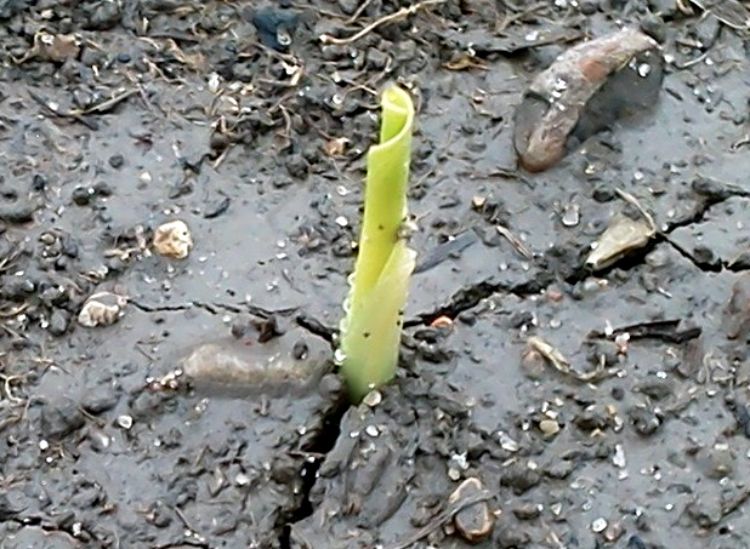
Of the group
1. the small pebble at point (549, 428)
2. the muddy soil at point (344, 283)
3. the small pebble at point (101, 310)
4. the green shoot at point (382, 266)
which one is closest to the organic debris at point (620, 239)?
the muddy soil at point (344, 283)

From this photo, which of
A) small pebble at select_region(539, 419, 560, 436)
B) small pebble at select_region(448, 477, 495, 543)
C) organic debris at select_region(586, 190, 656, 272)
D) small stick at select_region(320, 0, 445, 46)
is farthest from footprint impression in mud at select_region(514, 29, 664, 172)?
small pebble at select_region(448, 477, 495, 543)

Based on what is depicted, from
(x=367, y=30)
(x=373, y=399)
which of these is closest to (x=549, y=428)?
(x=373, y=399)

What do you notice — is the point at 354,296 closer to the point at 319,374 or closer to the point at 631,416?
the point at 319,374

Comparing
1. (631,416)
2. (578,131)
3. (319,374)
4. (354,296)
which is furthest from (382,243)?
(578,131)

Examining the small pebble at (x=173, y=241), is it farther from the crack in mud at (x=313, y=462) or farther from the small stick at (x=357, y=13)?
the small stick at (x=357, y=13)

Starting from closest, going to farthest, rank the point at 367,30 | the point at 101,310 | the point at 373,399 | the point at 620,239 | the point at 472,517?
the point at 472,517 < the point at 373,399 < the point at 101,310 < the point at 620,239 < the point at 367,30

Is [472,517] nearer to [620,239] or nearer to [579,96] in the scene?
[620,239]

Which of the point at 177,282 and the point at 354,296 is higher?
the point at 354,296
